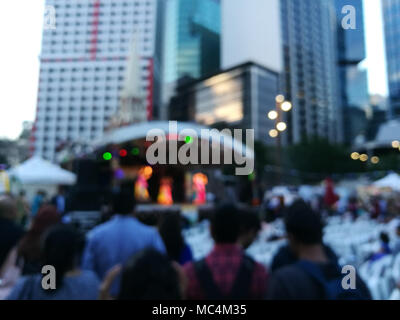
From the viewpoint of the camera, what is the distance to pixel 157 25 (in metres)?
80.1

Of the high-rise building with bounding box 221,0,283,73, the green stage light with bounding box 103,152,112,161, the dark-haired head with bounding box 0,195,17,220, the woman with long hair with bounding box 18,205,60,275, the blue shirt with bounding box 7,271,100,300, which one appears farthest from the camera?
the green stage light with bounding box 103,152,112,161

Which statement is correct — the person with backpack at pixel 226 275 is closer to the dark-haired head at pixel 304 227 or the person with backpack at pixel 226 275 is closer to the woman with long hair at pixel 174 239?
the dark-haired head at pixel 304 227

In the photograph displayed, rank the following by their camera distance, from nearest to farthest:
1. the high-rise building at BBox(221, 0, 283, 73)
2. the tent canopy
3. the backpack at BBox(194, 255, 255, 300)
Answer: the backpack at BBox(194, 255, 255, 300), the high-rise building at BBox(221, 0, 283, 73), the tent canopy

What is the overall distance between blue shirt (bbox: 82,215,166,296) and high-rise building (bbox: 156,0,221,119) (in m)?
71.4

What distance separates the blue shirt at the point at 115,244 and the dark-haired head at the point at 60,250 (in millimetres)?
787

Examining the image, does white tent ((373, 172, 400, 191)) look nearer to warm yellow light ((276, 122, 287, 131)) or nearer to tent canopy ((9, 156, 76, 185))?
warm yellow light ((276, 122, 287, 131))

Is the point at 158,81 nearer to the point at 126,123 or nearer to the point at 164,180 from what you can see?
the point at 126,123

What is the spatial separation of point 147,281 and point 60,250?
79cm

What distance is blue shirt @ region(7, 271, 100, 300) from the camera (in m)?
1.43

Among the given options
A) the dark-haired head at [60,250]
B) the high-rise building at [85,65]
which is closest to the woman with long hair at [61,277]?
the dark-haired head at [60,250]

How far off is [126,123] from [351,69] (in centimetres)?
4446

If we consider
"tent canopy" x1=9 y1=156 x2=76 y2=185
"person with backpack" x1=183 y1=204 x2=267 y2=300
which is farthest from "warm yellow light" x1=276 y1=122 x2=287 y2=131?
"tent canopy" x1=9 y1=156 x2=76 y2=185

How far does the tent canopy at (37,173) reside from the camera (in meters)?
9.55

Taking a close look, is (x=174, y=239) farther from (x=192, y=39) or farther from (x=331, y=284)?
(x=192, y=39)
